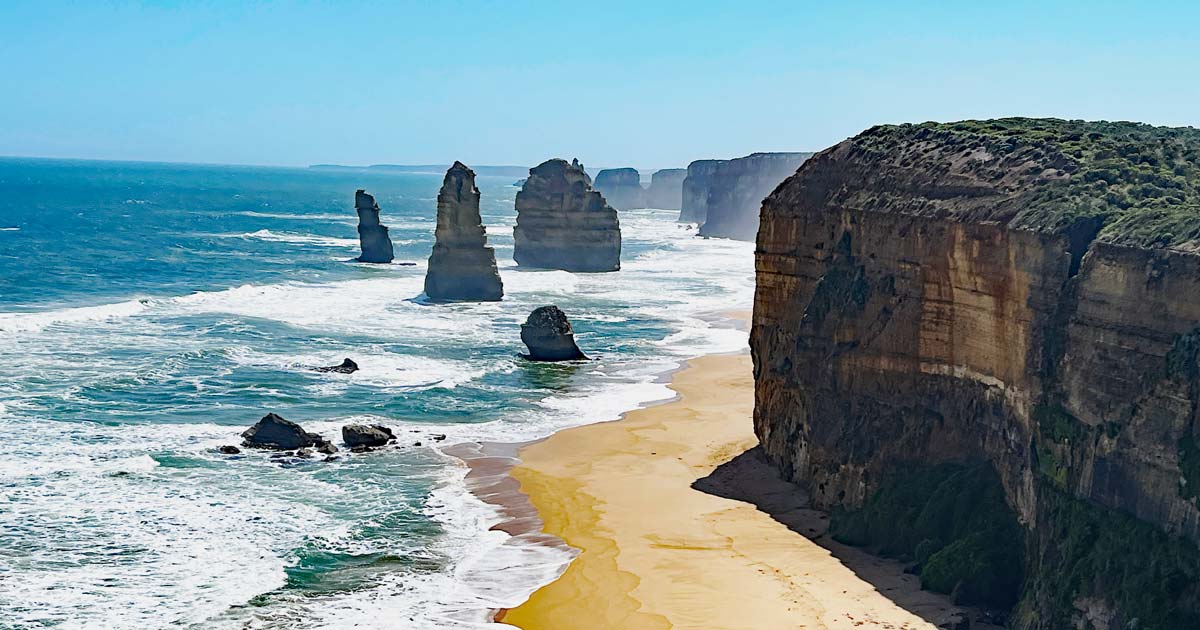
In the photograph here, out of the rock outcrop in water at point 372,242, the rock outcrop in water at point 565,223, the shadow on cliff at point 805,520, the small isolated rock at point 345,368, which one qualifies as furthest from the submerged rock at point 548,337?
the rock outcrop in water at point 372,242

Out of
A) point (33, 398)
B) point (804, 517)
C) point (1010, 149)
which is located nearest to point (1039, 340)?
point (1010, 149)

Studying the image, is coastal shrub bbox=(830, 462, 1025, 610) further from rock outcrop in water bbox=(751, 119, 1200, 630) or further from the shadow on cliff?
the shadow on cliff

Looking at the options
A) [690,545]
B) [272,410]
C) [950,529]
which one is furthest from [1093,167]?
[272,410]

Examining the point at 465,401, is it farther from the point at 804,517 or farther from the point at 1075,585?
the point at 1075,585

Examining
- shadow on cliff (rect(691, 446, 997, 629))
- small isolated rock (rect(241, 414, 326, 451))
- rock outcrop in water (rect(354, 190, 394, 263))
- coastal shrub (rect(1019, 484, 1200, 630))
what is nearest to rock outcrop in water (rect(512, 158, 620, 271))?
rock outcrop in water (rect(354, 190, 394, 263))

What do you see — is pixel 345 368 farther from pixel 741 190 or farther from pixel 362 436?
pixel 741 190

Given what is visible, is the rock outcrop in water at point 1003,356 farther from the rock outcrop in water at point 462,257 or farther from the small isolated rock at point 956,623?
the rock outcrop in water at point 462,257
